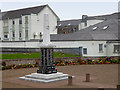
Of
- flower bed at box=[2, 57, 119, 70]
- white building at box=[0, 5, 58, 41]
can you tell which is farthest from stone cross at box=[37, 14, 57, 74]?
white building at box=[0, 5, 58, 41]

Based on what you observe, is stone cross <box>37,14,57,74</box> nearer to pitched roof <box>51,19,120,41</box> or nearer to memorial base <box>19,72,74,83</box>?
memorial base <box>19,72,74,83</box>

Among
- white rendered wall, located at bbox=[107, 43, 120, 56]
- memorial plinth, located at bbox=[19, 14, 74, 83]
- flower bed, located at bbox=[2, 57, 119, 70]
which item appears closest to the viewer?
memorial plinth, located at bbox=[19, 14, 74, 83]

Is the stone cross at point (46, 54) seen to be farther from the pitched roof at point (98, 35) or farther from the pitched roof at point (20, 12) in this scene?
the pitched roof at point (20, 12)

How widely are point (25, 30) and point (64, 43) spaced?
1519 centimetres

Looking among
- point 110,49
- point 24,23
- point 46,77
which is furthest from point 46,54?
point 24,23

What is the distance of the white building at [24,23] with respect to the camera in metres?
57.6

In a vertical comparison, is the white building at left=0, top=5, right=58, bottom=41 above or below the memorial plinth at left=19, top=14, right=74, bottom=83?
above

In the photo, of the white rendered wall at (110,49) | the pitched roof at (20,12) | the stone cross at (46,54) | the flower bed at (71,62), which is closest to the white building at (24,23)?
the pitched roof at (20,12)

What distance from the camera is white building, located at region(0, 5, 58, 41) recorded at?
57.6 m

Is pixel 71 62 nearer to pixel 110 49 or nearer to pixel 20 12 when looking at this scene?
pixel 110 49

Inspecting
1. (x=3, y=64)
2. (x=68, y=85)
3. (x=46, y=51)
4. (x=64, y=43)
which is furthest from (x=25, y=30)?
(x=68, y=85)

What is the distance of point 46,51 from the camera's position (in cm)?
2103

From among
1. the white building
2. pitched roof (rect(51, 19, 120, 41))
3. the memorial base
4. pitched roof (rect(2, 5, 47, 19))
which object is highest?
pitched roof (rect(2, 5, 47, 19))

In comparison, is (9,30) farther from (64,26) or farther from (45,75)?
(45,75)
